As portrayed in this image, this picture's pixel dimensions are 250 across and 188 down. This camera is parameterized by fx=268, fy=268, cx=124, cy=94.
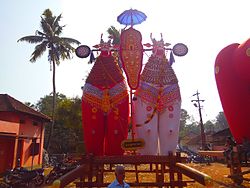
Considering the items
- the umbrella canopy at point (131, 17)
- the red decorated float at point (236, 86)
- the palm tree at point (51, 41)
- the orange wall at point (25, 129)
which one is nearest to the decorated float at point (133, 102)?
the umbrella canopy at point (131, 17)

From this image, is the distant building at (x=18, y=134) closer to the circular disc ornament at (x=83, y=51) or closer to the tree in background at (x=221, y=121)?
the circular disc ornament at (x=83, y=51)

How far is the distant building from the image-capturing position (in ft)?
44.1

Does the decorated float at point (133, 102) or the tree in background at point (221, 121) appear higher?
the tree in background at point (221, 121)

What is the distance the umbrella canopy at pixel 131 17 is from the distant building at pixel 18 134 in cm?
905

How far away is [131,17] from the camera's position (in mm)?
4723

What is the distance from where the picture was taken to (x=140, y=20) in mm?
4750

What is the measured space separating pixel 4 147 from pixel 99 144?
11330 mm

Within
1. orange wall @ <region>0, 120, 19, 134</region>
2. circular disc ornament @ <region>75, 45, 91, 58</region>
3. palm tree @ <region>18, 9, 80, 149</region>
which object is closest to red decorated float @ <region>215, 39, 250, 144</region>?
circular disc ornament @ <region>75, 45, 91, 58</region>

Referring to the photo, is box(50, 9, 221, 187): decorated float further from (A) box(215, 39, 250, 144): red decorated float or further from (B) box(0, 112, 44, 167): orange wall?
(B) box(0, 112, 44, 167): orange wall

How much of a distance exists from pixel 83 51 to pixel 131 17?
104 cm

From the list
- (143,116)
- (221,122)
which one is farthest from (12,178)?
(221,122)

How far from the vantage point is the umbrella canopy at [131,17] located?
186 inches

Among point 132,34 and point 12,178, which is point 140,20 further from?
point 12,178

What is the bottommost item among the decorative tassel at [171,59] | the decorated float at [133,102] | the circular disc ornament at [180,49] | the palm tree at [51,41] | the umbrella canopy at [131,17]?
the decorated float at [133,102]
